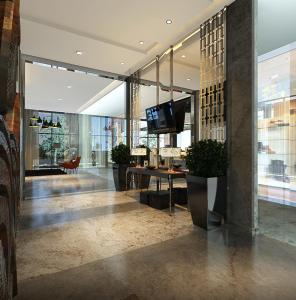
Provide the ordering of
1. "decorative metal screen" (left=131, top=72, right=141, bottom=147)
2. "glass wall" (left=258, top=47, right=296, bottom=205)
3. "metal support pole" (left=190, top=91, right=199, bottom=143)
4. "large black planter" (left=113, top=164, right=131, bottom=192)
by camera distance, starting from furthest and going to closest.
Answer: "metal support pole" (left=190, top=91, right=199, bottom=143)
"decorative metal screen" (left=131, top=72, right=141, bottom=147)
"large black planter" (left=113, top=164, right=131, bottom=192)
"glass wall" (left=258, top=47, right=296, bottom=205)

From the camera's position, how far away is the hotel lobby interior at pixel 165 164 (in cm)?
223

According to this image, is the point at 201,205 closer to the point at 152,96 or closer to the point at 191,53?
the point at 191,53

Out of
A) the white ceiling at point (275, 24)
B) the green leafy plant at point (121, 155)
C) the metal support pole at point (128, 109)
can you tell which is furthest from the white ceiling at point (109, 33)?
the green leafy plant at point (121, 155)

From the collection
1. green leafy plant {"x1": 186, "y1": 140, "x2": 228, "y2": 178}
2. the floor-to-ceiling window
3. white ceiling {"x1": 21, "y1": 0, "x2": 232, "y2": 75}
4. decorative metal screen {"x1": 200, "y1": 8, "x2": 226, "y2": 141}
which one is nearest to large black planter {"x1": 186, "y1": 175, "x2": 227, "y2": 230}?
green leafy plant {"x1": 186, "y1": 140, "x2": 228, "y2": 178}

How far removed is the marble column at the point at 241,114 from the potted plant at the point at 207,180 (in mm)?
200

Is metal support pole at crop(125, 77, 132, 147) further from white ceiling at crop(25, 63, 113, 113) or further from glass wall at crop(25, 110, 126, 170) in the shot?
glass wall at crop(25, 110, 126, 170)

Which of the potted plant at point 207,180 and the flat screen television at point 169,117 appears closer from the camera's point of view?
the potted plant at point 207,180

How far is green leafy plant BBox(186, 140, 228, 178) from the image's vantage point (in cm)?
388

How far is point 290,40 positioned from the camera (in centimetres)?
567

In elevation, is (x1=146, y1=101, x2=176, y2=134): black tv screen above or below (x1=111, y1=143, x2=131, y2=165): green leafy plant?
above

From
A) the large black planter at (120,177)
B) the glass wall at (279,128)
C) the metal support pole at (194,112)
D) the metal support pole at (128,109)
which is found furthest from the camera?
the metal support pole at (194,112)

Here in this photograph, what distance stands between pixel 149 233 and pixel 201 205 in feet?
3.12

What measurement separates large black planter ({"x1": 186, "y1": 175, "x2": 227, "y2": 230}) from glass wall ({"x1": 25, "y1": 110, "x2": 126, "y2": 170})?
1013 cm

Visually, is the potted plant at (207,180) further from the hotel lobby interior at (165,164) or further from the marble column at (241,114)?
the marble column at (241,114)
